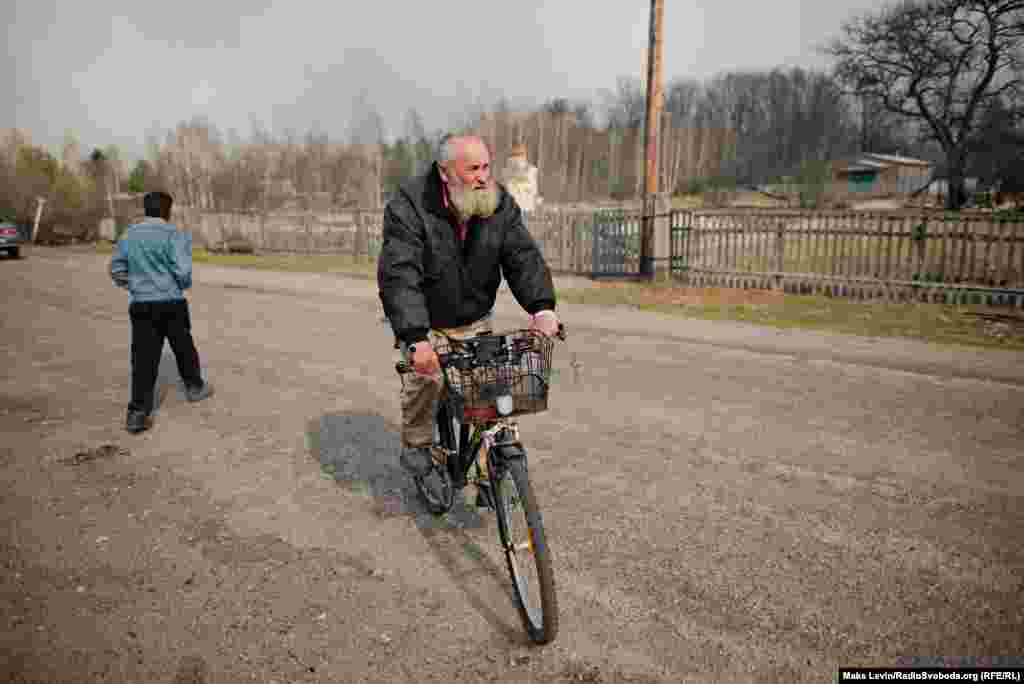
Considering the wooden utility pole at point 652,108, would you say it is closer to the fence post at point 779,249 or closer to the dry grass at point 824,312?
the dry grass at point 824,312

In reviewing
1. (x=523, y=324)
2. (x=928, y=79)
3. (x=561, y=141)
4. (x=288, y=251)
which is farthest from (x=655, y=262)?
(x=561, y=141)

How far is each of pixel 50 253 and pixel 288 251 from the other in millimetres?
10436

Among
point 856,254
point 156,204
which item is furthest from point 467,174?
point 856,254

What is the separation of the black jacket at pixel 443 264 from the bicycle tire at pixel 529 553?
792mm

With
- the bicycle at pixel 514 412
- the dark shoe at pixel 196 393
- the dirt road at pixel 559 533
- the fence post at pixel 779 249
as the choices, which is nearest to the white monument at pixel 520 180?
the fence post at pixel 779 249

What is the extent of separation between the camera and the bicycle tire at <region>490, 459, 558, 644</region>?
266 cm

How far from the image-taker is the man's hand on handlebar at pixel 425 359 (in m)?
2.76

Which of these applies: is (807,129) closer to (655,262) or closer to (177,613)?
(655,262)

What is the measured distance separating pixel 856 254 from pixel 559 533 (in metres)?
11.0

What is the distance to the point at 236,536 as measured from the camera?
3758mm

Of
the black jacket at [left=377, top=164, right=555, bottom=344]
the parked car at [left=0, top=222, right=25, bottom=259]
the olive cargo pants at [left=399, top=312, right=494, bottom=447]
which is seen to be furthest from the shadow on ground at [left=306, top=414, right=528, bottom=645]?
the parked car at [left=0, top=222, right=25, bottom=259]

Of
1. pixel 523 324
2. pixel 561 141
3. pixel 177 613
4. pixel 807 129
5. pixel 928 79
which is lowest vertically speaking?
pixel 177 613

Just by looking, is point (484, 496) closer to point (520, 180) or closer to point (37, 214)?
point (520, 180)

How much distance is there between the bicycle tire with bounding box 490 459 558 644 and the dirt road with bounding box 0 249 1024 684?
0.11m
